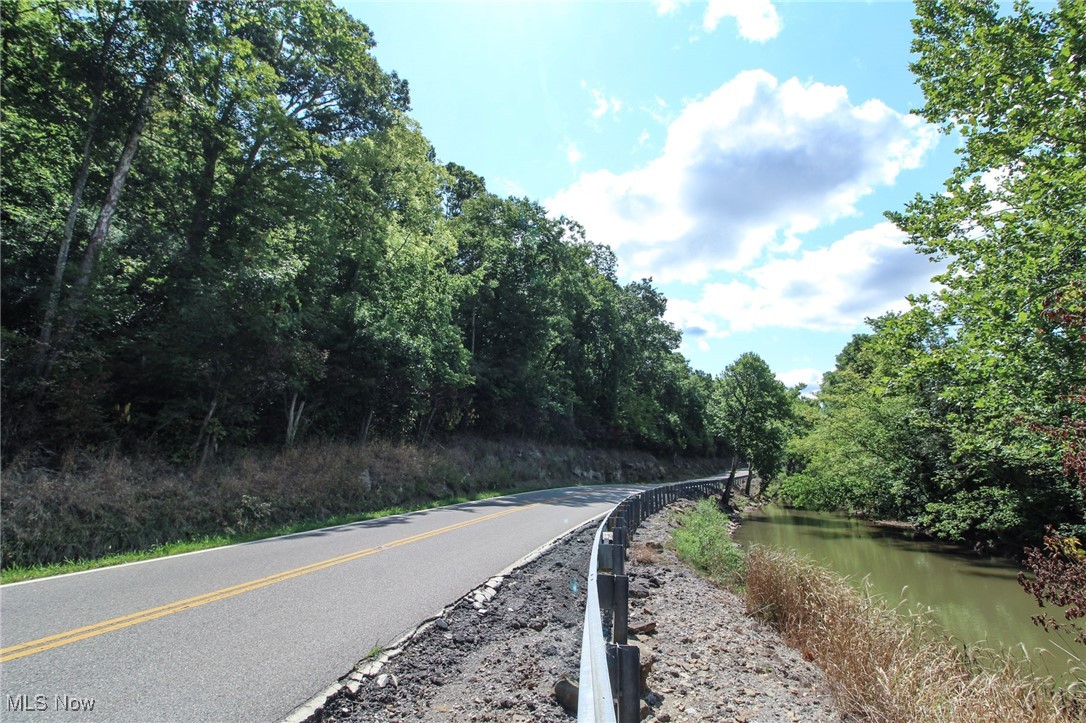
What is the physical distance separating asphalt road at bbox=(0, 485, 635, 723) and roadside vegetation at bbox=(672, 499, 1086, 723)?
14.1 feet

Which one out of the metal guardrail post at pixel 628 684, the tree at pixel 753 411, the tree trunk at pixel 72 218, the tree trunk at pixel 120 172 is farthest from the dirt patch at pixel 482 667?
the tree at pixel 753 411

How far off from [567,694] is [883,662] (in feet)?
13.9

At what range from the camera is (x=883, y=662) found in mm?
5938

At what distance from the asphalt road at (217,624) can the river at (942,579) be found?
669 centimetres

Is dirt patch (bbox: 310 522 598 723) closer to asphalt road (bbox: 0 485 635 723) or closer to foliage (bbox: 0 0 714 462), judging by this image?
asphalt road (bbox: 0 485 635 723)

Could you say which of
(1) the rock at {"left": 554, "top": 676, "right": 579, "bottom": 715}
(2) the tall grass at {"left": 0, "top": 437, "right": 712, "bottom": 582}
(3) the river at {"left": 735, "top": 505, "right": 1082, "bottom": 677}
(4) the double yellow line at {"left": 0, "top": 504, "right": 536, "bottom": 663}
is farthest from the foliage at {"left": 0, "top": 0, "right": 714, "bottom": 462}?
(3) the river at {"left": 735, "top": 505, "right": 1082, "bottom": 677}

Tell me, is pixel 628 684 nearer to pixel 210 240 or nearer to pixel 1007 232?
pixel 1007 232

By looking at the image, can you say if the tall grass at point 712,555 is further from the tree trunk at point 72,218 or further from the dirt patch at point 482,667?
the tree trunk at point 72,218

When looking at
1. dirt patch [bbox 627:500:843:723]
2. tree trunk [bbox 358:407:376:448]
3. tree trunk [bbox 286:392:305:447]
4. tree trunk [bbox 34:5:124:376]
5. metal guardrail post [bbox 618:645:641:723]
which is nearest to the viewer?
metal guardrail post [bbox 618:645:641:723]

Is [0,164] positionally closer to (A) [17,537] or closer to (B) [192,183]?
(B) [192,183]

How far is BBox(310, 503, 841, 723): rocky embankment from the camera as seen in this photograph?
3.93 meters

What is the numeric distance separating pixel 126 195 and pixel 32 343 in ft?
19.2

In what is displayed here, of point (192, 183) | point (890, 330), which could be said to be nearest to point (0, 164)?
point (192, 183)

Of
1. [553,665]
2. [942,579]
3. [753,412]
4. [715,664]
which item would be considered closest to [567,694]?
[553,665]
